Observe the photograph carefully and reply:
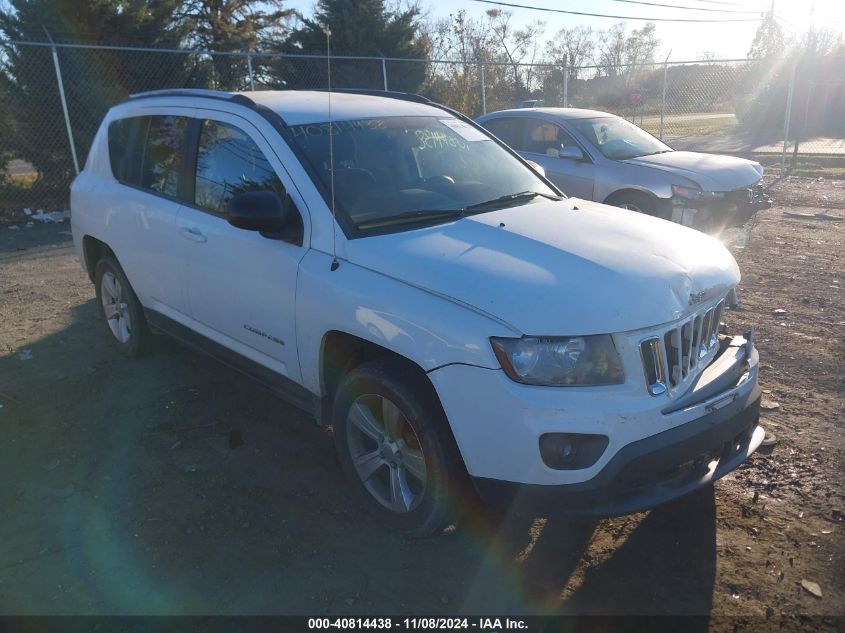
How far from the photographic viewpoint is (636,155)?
8953 millimetres

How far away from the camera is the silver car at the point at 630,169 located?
8.30m

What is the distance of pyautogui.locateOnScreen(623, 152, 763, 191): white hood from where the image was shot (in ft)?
27.4

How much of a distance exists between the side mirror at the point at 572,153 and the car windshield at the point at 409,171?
4366mm

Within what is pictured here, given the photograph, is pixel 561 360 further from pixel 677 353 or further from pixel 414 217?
pixel 414 217

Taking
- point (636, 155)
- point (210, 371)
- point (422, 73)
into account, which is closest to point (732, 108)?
point (422, 73)

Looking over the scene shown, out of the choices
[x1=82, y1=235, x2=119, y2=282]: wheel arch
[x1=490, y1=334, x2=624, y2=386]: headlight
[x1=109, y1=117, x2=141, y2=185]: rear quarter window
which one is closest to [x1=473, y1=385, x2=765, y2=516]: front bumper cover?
[x1=490, y1=334, x2=624, y2=386]: headlight

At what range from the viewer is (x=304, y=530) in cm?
344

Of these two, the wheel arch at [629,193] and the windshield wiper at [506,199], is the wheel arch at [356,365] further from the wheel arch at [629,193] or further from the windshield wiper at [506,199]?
the wheel arch at [629,193]

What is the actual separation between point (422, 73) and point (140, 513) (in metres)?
17.3

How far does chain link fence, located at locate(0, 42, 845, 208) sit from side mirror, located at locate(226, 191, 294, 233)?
868cm

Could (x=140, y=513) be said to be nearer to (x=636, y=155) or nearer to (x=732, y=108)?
(x=636, y=155)

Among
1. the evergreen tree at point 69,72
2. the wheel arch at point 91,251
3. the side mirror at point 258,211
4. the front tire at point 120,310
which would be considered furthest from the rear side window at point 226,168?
the evergreen tree at point 69,72

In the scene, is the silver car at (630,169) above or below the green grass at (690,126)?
below

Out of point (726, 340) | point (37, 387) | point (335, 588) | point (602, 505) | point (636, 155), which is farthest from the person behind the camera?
point (636, 155)
